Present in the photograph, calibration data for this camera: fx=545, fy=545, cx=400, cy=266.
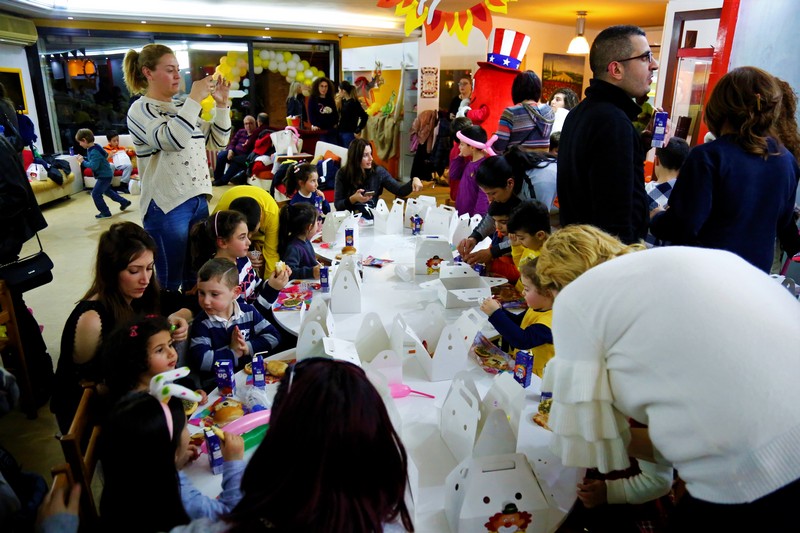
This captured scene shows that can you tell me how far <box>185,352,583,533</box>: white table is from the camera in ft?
4.42

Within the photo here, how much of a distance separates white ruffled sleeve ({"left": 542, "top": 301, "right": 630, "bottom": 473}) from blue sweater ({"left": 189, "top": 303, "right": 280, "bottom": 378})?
52.8 inches

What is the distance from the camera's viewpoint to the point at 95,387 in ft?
5.20

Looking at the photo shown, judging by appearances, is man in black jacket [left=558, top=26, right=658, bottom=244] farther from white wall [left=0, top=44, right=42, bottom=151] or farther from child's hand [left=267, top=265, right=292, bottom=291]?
white wall [left=0, top=44, right=42, bottom=151]

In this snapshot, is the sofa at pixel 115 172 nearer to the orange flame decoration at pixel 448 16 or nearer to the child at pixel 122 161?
the child at pixel 122 161

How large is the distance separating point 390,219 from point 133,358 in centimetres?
238

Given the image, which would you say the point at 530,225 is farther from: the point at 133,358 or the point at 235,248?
the point at 133,358

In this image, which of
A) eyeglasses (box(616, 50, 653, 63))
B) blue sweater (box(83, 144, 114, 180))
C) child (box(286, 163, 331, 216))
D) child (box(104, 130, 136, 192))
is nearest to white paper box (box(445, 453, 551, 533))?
eyeglasses (box(616, 50, 653, 63))

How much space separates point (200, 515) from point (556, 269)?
1.09 meters

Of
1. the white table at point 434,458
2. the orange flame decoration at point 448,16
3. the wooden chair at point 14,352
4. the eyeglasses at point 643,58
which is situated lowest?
the wooden chair at point 14,352

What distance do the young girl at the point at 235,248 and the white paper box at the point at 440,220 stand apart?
1.34 metres

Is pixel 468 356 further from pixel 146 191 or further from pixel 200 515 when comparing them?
pixel 146 191

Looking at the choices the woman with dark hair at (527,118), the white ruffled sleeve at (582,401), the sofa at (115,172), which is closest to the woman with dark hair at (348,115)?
the sofa at (115,172)

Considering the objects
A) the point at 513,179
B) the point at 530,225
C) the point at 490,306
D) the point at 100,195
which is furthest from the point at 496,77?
the point at 100,195

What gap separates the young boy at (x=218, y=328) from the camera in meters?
2.12
